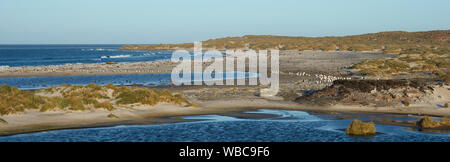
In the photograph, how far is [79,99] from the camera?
81.5ft

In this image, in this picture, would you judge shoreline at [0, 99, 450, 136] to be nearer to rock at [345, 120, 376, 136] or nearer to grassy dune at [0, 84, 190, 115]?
grassy dune at [0, 84, 190, 115]

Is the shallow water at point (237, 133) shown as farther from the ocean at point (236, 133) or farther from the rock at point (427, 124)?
the rock at point (427, 124)

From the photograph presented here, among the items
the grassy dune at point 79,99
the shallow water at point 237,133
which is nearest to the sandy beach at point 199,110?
the grassy dune at point 79,99

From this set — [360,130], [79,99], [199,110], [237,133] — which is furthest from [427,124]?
[79,99]

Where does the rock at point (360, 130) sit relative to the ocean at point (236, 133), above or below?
above

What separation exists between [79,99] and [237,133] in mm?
10088

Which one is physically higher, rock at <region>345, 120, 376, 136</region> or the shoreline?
rock at <region>345, 120, 376, 136</region>

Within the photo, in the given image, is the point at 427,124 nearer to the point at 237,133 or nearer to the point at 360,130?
the point at 360,130

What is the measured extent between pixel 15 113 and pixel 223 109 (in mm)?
10665

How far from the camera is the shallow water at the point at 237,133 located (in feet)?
58.0

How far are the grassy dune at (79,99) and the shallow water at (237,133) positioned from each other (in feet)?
14.5

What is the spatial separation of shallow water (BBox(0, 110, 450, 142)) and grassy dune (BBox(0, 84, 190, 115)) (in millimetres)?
4416

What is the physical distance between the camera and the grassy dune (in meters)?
23.2

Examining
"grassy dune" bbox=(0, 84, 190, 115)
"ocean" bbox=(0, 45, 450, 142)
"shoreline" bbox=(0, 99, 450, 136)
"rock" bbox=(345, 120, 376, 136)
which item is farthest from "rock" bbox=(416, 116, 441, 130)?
"grassy dune" bbox=(0, 84, 190, 115)
